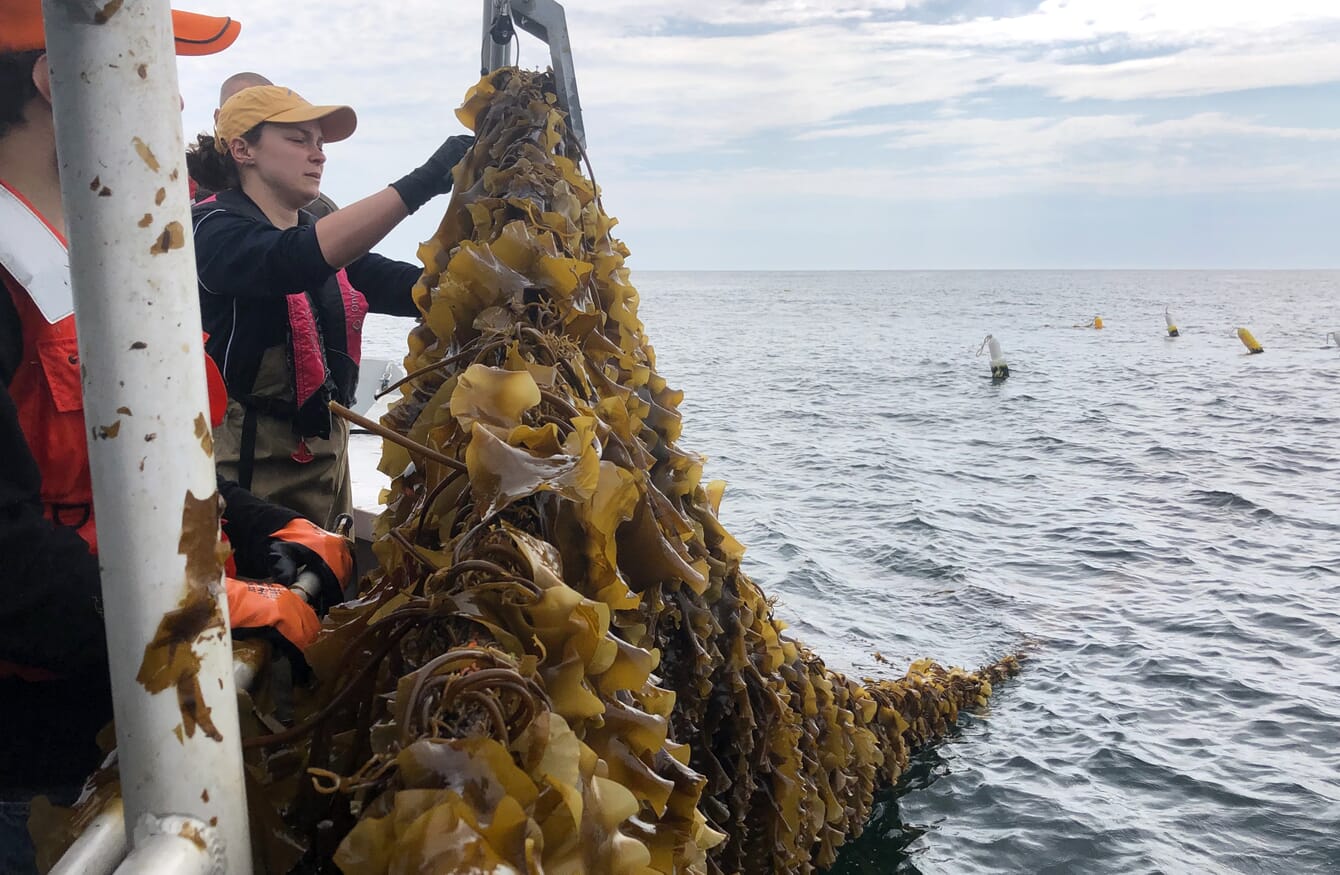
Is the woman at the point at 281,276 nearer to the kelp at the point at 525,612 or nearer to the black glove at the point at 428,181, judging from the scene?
the black glove at the point at 428,181

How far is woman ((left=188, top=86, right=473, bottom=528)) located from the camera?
7.84ft

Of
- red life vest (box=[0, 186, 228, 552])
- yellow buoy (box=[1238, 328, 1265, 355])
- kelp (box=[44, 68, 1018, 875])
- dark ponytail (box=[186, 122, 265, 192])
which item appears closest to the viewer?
kelp (box=[44, 68, 1018, 875])

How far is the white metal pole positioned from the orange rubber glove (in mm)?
517

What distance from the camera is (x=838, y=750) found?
10.7 ft

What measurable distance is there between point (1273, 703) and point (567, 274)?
676 centimetres

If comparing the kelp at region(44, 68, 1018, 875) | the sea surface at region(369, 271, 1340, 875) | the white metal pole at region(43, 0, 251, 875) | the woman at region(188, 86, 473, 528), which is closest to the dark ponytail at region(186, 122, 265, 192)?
the woman at region(188, 86, 473, 528)

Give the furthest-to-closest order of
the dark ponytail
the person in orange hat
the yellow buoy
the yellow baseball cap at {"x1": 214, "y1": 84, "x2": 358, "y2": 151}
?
the yellow buoy → the dark ponytail → the yellow baseball cap at {"x1": 214, "y1": 84, "x2": 358, "y2": 151} → the person in orange hat

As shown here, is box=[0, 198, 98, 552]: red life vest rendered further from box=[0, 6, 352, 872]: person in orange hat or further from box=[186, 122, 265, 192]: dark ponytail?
box=[186, 122, 265, 192]: dark ponytail

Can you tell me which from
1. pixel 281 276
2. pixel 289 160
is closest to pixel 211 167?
pixel 289 160

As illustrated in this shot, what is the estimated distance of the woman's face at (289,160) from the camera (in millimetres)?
2611

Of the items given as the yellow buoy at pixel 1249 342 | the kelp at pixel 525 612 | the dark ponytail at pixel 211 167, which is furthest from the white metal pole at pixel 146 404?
the yellow buoy at pixel 1249 342

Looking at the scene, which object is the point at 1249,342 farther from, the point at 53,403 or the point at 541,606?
the point at 53,403

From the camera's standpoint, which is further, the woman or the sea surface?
the sea surface

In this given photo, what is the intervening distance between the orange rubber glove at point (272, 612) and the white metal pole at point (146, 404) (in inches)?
20.4
